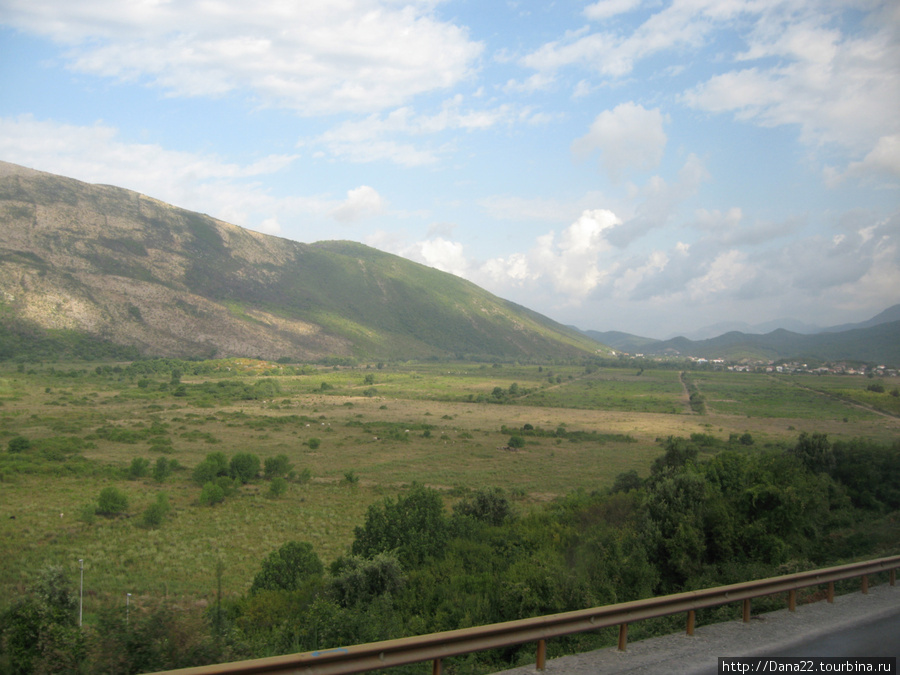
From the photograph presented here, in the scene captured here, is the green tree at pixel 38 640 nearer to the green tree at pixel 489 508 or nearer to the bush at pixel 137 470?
the green tree at pixel 489 508

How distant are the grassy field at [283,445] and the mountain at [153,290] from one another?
88.5ft

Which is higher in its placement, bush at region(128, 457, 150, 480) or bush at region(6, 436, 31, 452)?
bush at region(6, 436, 31, 452)

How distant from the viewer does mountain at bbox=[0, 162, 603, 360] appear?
357 ft

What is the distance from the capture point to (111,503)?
23797 mm

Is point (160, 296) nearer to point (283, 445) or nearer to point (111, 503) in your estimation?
point (283, 445)

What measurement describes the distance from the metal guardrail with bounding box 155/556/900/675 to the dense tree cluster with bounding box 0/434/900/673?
1861 mm

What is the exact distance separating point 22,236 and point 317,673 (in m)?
152

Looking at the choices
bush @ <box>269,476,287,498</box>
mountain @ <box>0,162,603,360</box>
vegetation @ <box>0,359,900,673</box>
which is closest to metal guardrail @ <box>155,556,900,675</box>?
vegetation @ <box>0,359,900,673</box>

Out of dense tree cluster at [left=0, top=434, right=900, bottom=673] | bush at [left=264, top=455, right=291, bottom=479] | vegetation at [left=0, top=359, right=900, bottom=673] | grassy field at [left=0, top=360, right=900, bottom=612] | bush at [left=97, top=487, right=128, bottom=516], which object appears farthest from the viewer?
bush at [left=264, top=455, right=291, bottom=479]

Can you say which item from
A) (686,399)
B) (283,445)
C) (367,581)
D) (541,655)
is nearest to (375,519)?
(367,581)

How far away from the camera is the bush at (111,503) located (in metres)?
23.7

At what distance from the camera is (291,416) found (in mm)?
57938

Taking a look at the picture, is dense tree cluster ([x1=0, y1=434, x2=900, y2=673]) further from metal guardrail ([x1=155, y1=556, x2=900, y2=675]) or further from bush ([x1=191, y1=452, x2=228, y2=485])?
bush ([x1=191, y1=452, x2=228, y2=485])

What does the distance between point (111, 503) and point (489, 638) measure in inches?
968
